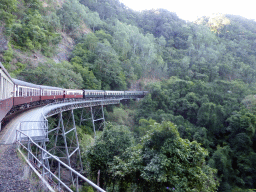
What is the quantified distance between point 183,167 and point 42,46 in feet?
84.2

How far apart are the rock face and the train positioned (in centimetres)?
246

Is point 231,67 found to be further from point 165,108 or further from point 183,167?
point 183,167

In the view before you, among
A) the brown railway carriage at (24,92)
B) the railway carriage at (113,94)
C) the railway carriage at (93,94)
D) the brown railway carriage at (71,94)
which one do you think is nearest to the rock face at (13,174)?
the brown railway carriage at (24,92)

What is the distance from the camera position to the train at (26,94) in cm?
665

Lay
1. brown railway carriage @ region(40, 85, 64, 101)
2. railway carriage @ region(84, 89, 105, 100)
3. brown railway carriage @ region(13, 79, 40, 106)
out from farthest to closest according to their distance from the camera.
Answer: railway carriage @ region(84, 89, 105, 100) < brown railway carriage @ region(40, 85, 64, 101) < brown railway carriage @ region(13, 79, 40, 106)

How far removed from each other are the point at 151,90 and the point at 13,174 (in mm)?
30055

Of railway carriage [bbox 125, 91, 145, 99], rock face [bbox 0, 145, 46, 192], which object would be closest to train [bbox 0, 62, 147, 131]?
rock face [bbox 0, 145, 46, 192]

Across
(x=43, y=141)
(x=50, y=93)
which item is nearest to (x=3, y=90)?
(x=43, y=141)

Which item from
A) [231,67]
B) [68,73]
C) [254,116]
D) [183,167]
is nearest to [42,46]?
[68,73]

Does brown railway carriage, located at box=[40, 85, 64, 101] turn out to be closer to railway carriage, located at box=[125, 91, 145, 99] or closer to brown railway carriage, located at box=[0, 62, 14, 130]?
brown railway carriage, located at box=[0, 62, 14, 130]

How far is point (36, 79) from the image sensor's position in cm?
1930

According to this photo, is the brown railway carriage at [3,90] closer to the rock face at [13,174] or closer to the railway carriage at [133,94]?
the rock face at [13,174]

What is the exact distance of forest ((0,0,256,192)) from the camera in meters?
6.99

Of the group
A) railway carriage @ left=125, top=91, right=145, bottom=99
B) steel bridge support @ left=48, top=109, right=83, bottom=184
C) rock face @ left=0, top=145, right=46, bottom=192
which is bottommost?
steel bridge support @ left=48, top=109, right=83, bottom=184
